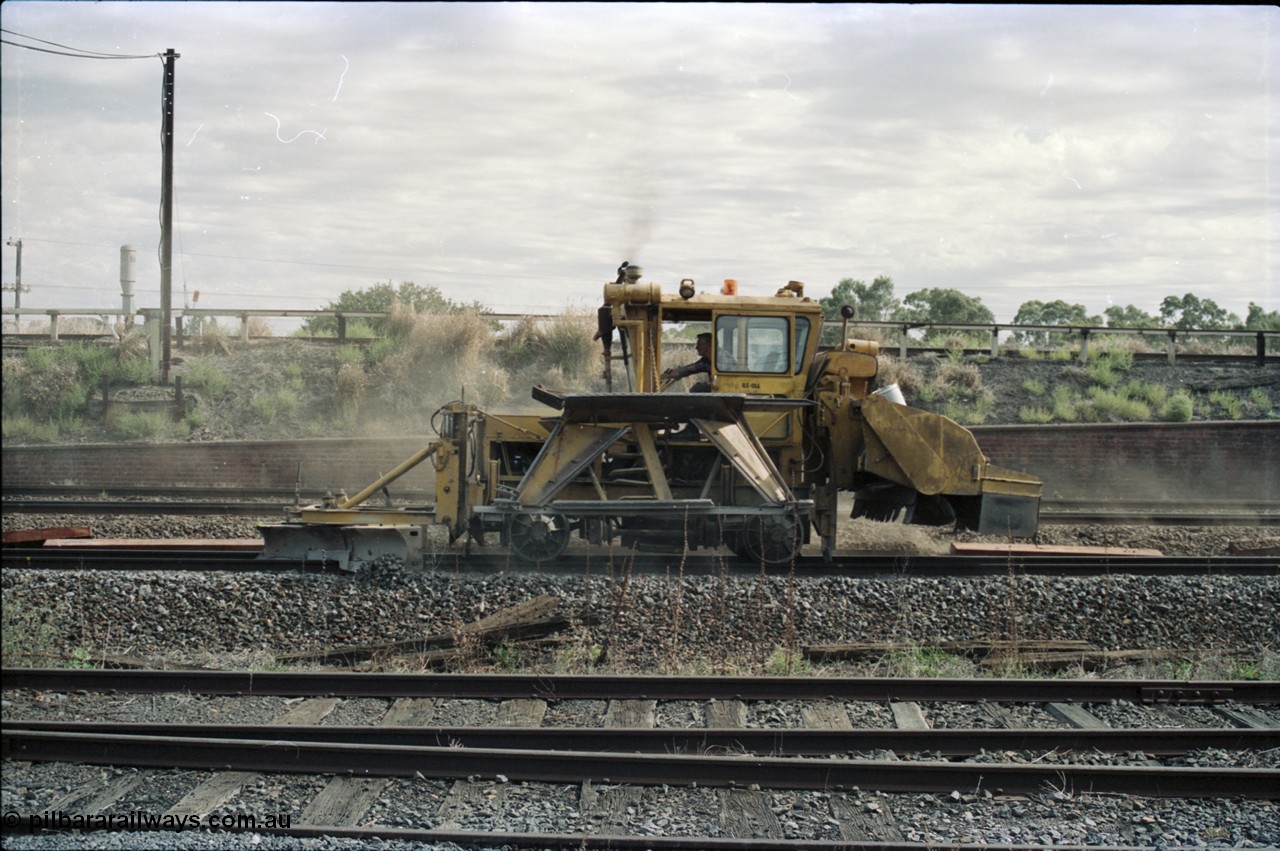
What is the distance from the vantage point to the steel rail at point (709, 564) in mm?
10688

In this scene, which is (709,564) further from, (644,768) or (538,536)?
(644,768)

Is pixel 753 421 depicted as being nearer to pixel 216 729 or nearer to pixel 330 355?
pixel 216 729

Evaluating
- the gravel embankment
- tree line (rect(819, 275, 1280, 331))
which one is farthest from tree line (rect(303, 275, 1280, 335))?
the gravel embankment

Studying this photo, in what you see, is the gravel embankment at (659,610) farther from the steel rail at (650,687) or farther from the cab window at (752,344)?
the cab window at (752,344)

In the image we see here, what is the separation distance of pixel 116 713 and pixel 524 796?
3.08 meters

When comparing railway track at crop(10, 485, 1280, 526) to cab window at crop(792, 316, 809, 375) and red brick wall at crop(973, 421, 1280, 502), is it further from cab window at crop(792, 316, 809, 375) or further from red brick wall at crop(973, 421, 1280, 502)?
cab window at crop(792, 316, 809, 375)

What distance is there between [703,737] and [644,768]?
1.86ft

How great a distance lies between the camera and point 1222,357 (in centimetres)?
2402

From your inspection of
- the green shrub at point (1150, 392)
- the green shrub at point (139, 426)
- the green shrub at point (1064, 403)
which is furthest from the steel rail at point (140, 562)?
the green shrub at point (1150, 392)

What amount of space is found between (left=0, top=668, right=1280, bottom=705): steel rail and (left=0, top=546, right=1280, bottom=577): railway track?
316cm

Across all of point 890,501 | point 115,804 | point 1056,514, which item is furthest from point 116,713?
point 1056,514

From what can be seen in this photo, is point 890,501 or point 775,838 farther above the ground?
point 890,501

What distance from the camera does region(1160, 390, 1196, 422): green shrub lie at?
21.6m

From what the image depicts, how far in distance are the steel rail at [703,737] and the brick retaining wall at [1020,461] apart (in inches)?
475
